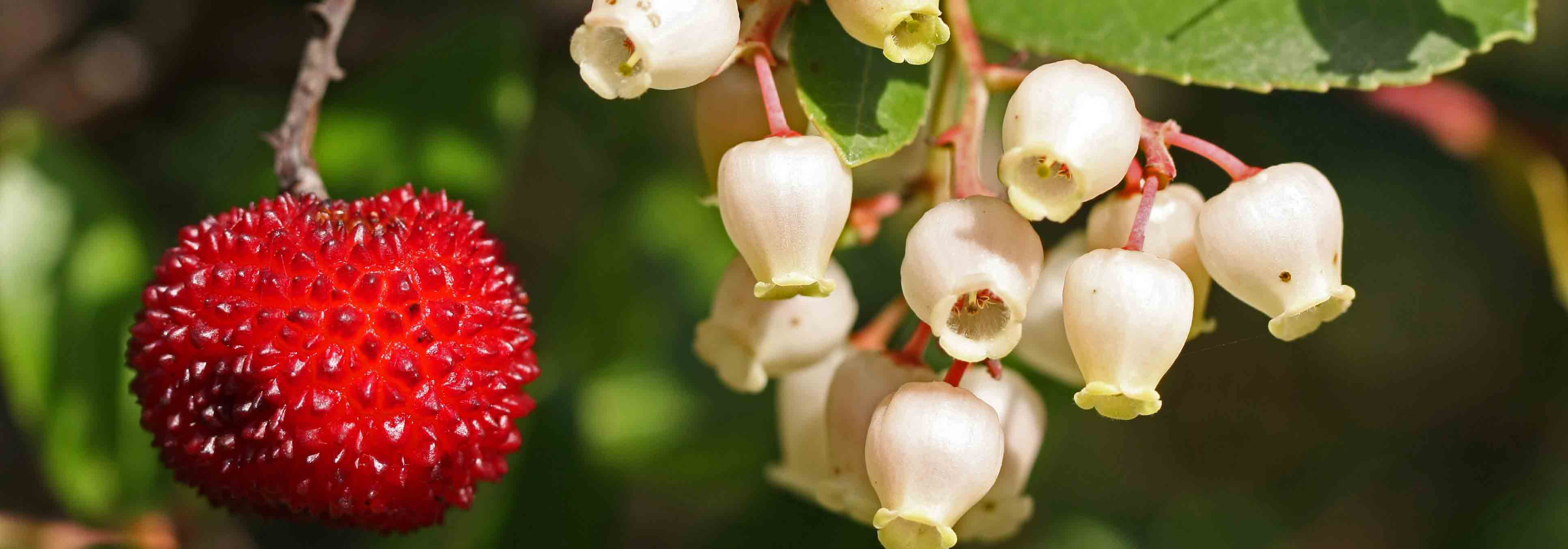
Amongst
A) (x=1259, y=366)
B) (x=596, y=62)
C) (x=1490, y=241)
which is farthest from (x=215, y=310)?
(x=1490, y=241)

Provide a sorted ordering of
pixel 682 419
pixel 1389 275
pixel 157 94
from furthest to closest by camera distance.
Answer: pixel 1389 275
pixel 157 94
pixel 682 419

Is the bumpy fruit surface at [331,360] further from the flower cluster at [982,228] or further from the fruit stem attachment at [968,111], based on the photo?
the fruit stem attachment at [968,111]

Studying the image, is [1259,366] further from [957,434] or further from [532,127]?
[957,434]

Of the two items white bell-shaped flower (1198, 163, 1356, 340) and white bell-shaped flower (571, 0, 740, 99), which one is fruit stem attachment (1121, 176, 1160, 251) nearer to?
white bell-shaped flower (1198, 163, 1356, 340)

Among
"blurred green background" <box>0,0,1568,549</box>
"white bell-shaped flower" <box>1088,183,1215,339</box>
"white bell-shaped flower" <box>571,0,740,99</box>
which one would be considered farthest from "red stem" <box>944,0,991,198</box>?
"blurred green background" <box>0,0,1568,549</box>

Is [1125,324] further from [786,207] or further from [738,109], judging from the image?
[738,109]

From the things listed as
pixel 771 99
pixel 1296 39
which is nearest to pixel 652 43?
pixel 771 99
